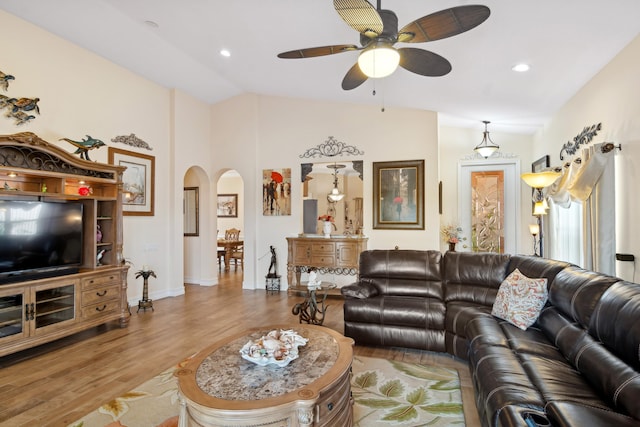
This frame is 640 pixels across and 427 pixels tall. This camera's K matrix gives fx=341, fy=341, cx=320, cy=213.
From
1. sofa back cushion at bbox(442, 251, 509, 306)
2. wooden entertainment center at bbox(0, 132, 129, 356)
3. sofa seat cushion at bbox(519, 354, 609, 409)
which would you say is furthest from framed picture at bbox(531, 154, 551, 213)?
wooden entertainment center at bbox(0, 132, 129, 356)

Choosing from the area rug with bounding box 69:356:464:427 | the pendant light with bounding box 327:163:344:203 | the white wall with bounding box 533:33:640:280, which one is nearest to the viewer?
the area rug with bounding box 69:356:464:427

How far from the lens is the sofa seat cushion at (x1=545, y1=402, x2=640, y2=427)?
4.28 feet

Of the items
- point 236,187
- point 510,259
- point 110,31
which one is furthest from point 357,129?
point 236,187

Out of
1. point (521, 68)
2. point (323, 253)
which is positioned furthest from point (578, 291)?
point (323, 253)

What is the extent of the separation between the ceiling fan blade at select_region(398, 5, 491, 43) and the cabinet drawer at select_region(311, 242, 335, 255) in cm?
387

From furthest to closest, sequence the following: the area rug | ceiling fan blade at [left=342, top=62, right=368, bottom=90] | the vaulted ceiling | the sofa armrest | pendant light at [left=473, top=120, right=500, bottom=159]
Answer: pendant light at [left=473, top=120, right=500, bottom=159] → the sofa armrest → ceiling fan blade at [left=342, top=62, right=368, bottom=90] → the vaulted ceiling → the area rug

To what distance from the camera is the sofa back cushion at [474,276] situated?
3.44m

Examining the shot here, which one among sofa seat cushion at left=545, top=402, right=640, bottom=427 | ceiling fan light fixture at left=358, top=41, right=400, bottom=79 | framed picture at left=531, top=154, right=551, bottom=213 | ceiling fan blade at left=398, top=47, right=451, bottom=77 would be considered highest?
ceiling fan blade at left=398, top=47, right=451, bottom=77

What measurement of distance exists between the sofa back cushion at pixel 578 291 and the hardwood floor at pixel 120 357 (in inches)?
36.7

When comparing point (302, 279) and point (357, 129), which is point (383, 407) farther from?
point (357, 129)

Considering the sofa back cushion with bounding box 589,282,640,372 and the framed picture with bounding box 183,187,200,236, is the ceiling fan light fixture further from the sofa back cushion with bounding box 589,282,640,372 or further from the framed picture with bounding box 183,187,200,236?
the framed picture with bounding box 183,187,200,236

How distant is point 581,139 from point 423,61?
2.43 m

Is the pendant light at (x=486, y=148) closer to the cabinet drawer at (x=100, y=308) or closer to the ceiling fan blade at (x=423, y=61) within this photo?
the ceiling fan blade at (x=423, y=61)

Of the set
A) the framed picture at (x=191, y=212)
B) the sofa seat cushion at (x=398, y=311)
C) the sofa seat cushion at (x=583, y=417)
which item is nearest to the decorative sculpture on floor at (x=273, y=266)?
the framed picture at (x=191, y=212)
